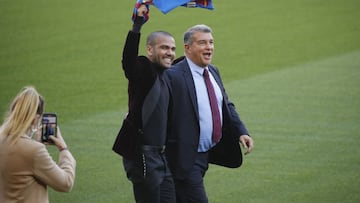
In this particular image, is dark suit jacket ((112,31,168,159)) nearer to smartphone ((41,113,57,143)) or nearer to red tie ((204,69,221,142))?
red tie ((204,69,221,142))

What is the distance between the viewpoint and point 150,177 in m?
7.31

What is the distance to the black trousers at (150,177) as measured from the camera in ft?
24.0

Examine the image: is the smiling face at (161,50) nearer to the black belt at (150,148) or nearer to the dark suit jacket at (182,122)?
the dark suit jacket at (182,122)

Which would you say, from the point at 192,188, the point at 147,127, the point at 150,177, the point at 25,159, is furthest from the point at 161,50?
the point at 25,159

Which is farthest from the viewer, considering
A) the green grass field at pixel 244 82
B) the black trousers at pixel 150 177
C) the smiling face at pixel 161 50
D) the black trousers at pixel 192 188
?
the green grass field at pixel 244 82

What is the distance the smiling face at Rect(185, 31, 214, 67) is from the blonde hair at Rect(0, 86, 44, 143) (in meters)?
2.36

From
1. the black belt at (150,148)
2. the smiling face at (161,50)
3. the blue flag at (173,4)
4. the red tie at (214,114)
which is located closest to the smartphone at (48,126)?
the black belt at (150,148)

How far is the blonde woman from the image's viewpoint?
5840mm

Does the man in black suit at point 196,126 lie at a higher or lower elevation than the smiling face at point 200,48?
lower

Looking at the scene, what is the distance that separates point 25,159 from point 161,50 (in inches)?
80.6

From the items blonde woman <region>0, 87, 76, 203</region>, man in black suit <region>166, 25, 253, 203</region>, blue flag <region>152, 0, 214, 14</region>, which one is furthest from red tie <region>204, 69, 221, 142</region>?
blonde woman <region>0, 87, 76, 203</region>

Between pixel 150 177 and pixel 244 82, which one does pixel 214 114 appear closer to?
pixel 150 177

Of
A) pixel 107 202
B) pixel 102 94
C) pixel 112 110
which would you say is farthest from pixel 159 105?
pixel 102 94

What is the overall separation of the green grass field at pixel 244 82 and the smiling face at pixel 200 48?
274cm
